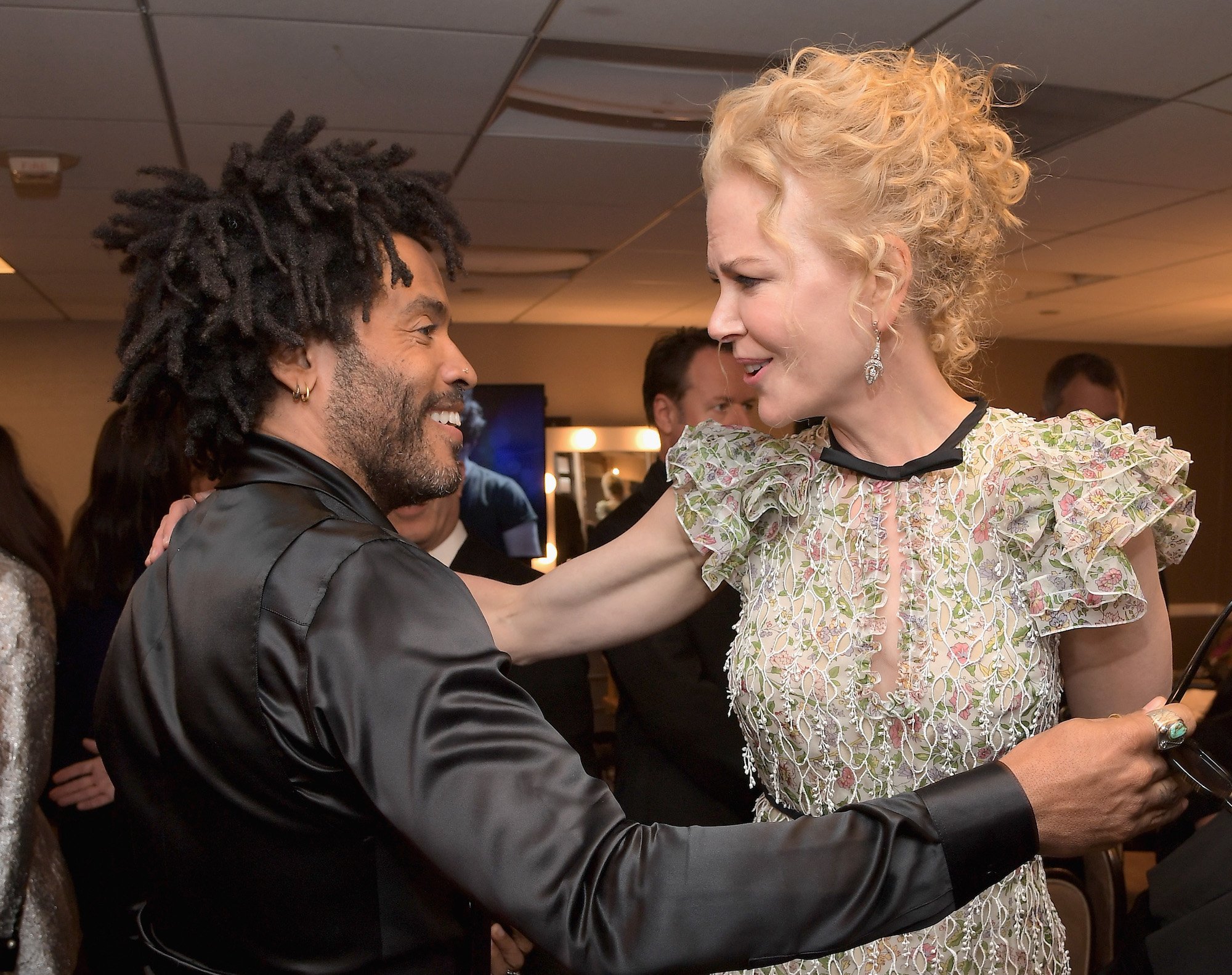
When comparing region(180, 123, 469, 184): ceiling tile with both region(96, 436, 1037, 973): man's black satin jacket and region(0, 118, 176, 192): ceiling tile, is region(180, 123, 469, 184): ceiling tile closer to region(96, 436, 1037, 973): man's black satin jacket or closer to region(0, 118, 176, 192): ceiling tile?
region(0, 118, 176, 192): ceiling tile

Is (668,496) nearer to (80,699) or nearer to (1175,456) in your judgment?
(1175,456)

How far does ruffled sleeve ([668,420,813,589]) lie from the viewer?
57.9 inches

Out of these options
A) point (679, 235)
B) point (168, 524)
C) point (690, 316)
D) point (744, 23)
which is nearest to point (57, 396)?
point (690, 316)

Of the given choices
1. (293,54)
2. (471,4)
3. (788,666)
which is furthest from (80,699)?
(788,666)

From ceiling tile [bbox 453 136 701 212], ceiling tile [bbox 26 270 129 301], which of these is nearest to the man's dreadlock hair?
ceiling tile [bbox 453 136 701 212]

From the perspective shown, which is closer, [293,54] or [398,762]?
[398,762]

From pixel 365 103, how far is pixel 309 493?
2695mm

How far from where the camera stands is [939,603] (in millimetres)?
1329

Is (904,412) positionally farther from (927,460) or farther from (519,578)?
(519,578)

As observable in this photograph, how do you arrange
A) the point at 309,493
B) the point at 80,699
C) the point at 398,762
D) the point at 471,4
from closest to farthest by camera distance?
the point at 398,762 < the point at 309,493 < the point at 471,4 < the point at 80,699

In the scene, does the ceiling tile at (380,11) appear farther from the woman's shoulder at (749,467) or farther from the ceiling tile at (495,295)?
the ceiling tile at (495,295)

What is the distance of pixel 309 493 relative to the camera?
1106mm

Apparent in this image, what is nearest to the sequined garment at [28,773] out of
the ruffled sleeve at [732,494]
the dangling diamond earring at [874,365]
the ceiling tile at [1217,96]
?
the ruffled sleeve at [732,494]

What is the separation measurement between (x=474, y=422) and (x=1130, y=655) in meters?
6.73
